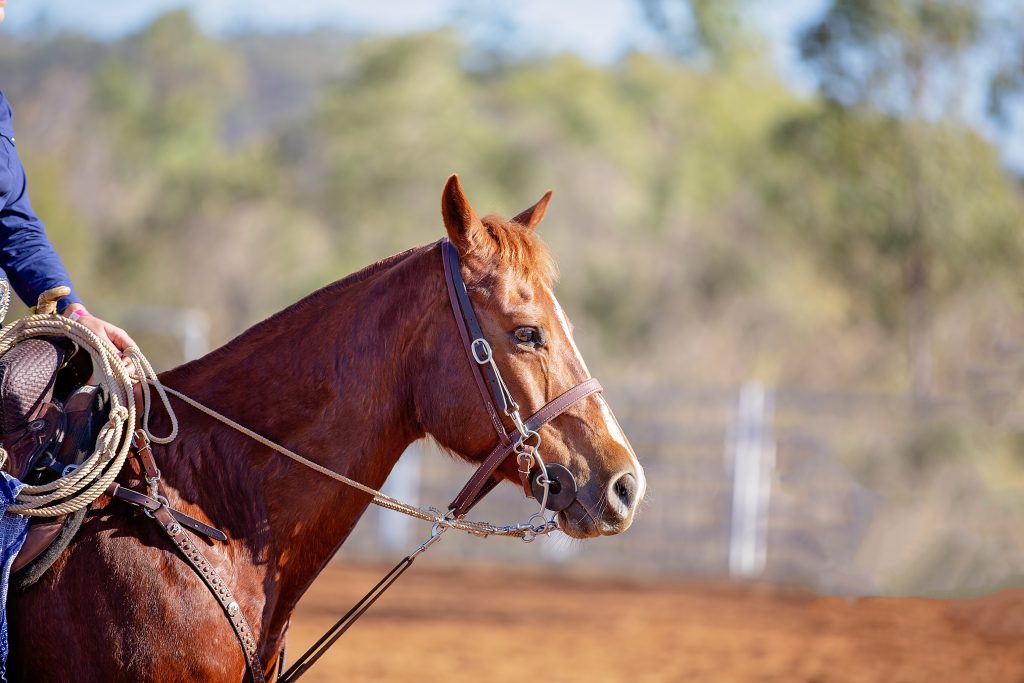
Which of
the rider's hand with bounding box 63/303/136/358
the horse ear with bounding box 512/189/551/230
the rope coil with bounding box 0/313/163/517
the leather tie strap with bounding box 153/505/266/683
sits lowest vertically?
the leather tie strap with bounding box 153/505/266/683

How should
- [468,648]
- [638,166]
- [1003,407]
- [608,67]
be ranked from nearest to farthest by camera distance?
[468,648] < [1003,407] < [638,166] < [608,67]

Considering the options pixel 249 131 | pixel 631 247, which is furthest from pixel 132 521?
pixel 249 131

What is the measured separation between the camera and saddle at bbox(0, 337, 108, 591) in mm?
2615

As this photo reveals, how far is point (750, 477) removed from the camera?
41.1ft

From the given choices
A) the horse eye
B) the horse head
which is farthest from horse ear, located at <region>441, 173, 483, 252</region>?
the horse eye

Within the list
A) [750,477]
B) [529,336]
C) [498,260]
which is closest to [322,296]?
[498,260]

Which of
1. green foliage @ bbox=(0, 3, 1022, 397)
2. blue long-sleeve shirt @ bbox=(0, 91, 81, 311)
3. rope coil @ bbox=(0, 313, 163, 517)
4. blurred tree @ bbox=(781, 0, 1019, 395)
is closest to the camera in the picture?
rope coil @ bbox=(0, 313, 163, 517)

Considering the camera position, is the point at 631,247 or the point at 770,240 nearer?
the point at 770,240

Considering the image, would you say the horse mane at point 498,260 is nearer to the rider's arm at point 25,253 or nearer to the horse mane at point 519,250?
the horse mane at point 519,250

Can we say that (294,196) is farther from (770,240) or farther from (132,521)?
(132,521)

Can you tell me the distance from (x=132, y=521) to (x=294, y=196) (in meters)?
26.8

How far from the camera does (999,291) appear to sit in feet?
56.0

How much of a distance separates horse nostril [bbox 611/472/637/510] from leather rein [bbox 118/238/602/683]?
11 cm

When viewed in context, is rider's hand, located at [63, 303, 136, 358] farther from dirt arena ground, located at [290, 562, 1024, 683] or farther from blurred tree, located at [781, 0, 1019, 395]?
blurred tree, located at [781, 0, 1019, 395]
